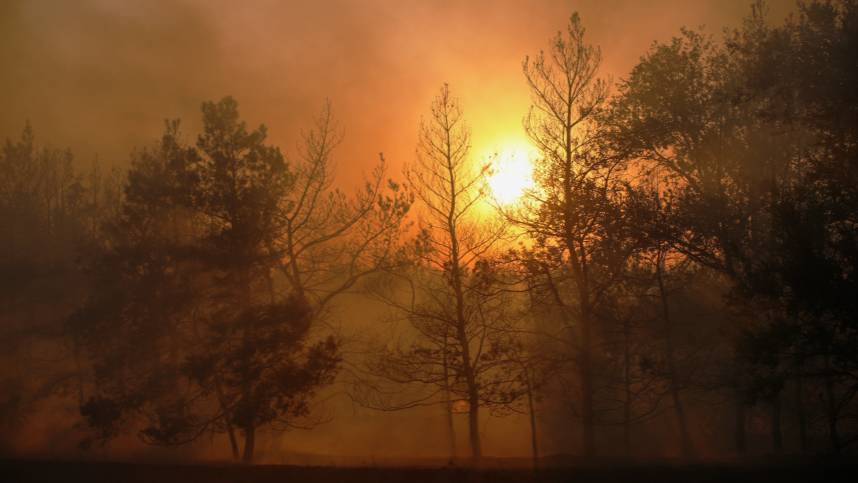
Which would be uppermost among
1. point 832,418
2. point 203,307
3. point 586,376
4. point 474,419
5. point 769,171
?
point 769,171

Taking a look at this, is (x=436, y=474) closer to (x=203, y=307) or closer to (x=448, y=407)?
(x=448, y=407)

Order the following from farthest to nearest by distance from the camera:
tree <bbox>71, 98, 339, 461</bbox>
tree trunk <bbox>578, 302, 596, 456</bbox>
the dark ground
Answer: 1. tree <bbox>71, 98, 339, 461</bbox>
2. tree trunk <bbox>578, 302, 596, 456</bbox>
3. the dark ground

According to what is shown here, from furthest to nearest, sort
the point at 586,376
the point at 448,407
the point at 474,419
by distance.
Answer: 1. the point at 448,407
2. the point at 474,419
3. the point at 586,376

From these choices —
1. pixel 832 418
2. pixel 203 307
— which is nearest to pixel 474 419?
pixel 832 418

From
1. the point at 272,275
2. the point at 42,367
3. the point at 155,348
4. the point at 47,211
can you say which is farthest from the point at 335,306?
the point at 47,211

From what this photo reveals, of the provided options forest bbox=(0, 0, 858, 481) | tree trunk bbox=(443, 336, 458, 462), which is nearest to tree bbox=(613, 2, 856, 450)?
forest bbox=(0, 0, 858, 481)

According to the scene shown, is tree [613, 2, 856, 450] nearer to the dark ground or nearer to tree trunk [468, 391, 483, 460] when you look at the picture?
the dark ground

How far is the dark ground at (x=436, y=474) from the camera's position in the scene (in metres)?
11.9

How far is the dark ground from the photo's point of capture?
469 inches

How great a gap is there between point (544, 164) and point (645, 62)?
14.9 feet

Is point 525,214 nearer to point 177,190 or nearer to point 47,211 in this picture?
point 177,190

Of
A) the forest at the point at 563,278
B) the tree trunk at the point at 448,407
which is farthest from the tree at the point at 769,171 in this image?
the tree trunk at the point at 448,407

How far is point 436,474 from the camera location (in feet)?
43.6

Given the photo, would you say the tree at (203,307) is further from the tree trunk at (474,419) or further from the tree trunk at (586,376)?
the tree trunk at (586,376)
